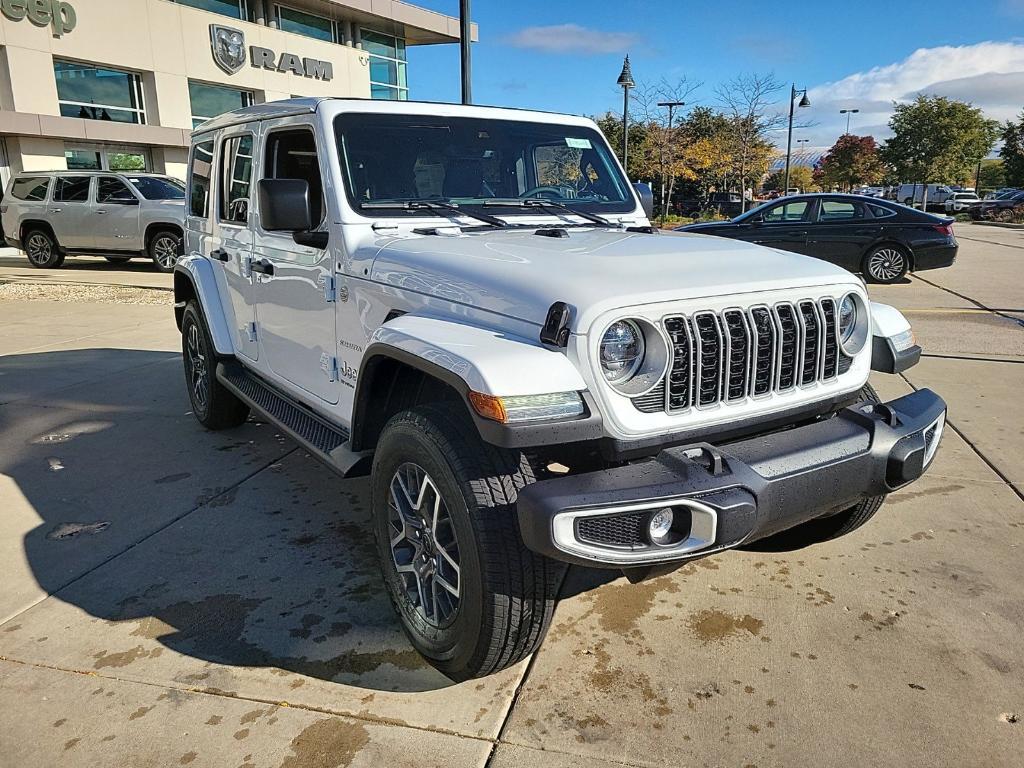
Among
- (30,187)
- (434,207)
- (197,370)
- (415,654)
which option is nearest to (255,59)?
(30,187)

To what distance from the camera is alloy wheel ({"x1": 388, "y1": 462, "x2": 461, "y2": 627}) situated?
2586 millimetres

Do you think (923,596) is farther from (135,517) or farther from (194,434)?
(194,434)

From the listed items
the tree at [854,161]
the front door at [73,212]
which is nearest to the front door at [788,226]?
the front door at [73,212]

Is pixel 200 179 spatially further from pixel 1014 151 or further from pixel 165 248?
pixel 1014 151

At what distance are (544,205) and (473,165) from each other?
0.39 metres

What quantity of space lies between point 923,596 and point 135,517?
3.75 m

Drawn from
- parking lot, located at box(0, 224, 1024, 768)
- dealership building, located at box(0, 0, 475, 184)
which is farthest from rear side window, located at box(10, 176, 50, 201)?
parking lot, located at box(0, 224, 1024, 768)

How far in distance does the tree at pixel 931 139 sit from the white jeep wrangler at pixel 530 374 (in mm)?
40015

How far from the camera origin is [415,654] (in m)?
2.87

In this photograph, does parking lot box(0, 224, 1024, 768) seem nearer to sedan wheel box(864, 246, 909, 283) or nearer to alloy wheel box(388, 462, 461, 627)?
alloy wheel box(388, 462, 461, 627)

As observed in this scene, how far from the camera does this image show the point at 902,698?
257 centimetres

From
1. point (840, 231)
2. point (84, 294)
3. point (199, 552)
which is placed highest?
point (840, 231)

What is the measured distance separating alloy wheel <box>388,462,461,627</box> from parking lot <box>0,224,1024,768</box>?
253mm

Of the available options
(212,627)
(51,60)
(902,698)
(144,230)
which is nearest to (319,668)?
(212,627)
